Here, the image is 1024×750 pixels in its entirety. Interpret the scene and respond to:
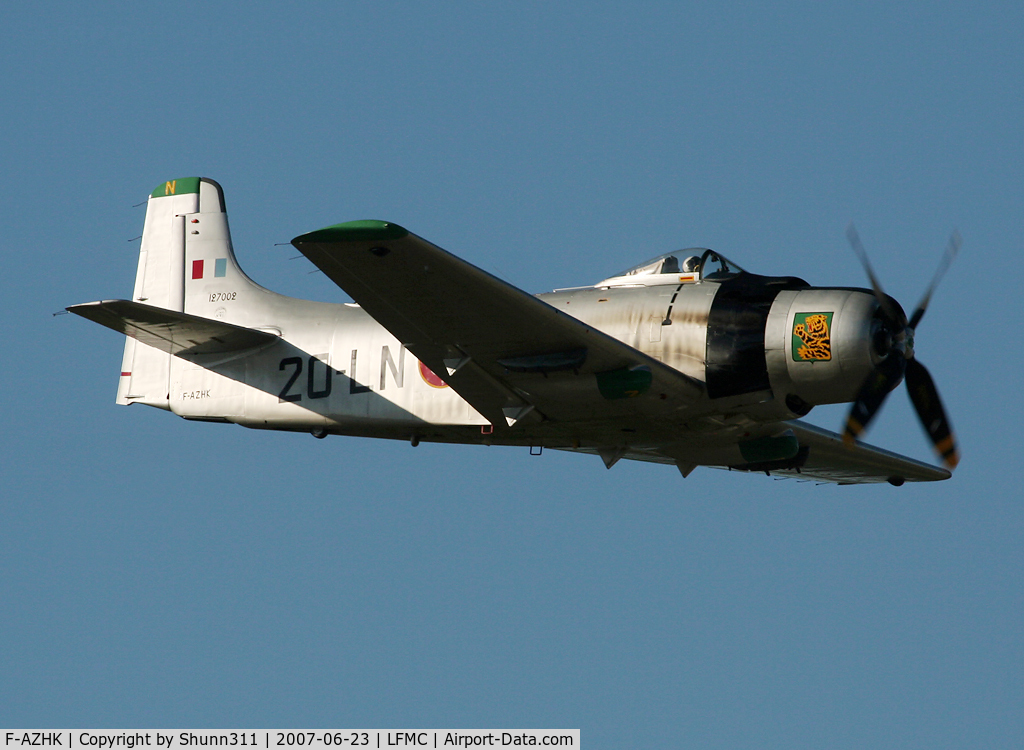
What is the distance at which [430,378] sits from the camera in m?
20.4

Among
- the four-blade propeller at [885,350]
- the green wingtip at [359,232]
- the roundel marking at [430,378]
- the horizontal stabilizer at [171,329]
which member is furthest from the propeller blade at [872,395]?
the horizontal stabilizer at [171,329]

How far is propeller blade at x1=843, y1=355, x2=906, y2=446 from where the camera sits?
18094 mm

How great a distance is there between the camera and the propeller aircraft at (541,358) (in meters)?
17.7

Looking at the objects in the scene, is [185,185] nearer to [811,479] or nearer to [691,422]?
[691,422]

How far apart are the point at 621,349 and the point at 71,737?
29.1 feet

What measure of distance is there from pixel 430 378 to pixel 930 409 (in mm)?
7152

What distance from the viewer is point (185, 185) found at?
998 inches

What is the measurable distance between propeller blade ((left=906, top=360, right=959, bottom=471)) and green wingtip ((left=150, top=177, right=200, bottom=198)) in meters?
13.1

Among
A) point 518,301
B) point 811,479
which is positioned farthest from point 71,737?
point 811,479

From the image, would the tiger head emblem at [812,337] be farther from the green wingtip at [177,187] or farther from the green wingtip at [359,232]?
the green wingtip at [177,187]

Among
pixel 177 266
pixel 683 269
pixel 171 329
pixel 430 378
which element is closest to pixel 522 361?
pixel 430 378

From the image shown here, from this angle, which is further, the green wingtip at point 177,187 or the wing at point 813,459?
the green wingtip at point 177,187

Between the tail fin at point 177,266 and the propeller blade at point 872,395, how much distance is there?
33.5 ft

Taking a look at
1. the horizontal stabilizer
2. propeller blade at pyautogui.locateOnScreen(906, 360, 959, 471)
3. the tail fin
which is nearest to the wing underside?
propeller blade at pyautogui.locateOnScreen(906, 360, 959, 471)
